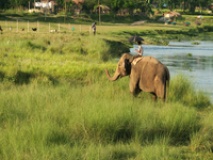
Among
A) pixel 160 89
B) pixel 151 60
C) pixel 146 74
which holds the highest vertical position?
pixel 151 60

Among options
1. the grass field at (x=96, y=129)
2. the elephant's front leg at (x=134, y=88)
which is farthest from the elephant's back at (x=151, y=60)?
the grass field at (x=96, y=129)

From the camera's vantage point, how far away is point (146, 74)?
11727 mm

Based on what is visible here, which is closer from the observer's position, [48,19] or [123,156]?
[123,156]

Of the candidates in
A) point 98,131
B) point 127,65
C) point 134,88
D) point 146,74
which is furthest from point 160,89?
point 98,131

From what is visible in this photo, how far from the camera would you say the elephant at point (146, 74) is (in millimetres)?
11508

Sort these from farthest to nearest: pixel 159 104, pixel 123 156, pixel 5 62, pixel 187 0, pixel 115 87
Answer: pixel 187 0 → pixel 5 62 → pixel 115 87 → pixel 159 104 → pixel 123 156

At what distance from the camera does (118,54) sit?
3422 centimetres

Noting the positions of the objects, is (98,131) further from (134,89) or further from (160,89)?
(134,89)

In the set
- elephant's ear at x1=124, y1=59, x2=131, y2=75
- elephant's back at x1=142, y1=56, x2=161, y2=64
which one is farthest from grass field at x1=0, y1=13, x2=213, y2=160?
elephant's back at x1=142, y1=56, x2=161, y2=64

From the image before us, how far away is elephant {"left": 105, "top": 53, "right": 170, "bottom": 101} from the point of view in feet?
37.8

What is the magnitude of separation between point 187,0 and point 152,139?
112997 millimetres

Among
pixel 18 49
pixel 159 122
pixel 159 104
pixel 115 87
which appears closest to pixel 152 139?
pixel 159 122

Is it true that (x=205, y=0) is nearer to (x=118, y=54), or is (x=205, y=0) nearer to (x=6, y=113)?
(x=118, y=54)

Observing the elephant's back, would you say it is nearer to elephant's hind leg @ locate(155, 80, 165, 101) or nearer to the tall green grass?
elephant's hind leg @ locate(155, 80, 165, 101)
